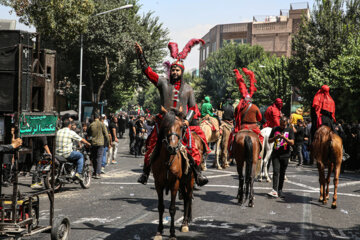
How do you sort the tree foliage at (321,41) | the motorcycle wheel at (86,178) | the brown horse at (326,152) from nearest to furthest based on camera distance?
1. the brown horse at (326,152)
2. the motorcycle wheel at (86,178)
3. the tree foliage at (321,41)

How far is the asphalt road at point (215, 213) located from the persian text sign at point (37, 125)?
72.2 inches

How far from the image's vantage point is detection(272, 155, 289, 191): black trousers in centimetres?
1216

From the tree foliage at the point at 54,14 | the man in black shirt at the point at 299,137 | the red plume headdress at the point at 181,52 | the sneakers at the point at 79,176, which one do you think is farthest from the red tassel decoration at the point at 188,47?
the tree foliage at the point at 54,14

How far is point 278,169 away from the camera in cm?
1216

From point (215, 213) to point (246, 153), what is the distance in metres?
2.04

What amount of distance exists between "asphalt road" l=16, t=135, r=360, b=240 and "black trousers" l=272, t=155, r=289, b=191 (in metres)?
0.44

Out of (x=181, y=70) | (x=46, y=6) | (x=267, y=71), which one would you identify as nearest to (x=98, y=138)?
(x=181, y=70)

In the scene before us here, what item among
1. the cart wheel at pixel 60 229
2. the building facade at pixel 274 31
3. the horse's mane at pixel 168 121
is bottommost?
the cart wheel at pixel 60 229

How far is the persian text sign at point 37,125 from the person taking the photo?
6375 mm

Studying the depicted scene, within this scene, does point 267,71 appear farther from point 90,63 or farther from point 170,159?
point 170,159

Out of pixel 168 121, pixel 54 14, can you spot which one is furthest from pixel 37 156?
pixel 54 14

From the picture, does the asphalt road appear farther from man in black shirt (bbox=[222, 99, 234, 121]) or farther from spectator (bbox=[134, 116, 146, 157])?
spectator (bbox=[134, 116, 146, 157])

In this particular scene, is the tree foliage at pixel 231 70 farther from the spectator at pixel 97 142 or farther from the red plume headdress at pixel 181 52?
the red plume headdress at pixel 181 52

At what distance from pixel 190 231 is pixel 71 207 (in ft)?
11.2
